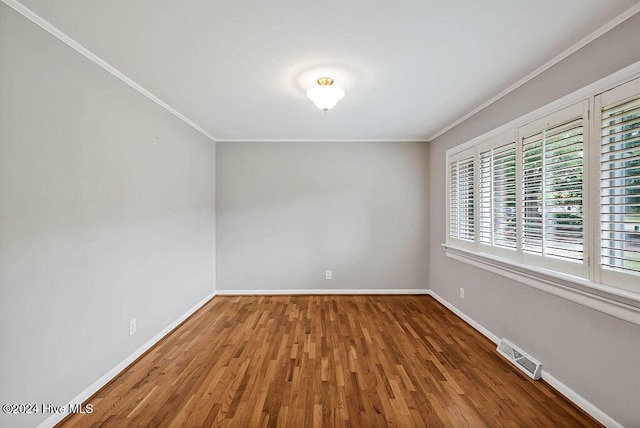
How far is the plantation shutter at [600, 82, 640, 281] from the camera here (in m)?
1.61

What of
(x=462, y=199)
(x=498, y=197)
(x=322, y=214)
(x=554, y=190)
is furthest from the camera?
(x=322, y=214)

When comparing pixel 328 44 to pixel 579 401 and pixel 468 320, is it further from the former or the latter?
pixel 468 320

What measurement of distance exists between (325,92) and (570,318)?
2.53 meters

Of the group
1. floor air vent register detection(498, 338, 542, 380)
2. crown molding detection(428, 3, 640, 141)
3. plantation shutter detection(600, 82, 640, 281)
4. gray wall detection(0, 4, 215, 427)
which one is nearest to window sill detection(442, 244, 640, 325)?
plantation shutter detection(600, 82, 640, 281)

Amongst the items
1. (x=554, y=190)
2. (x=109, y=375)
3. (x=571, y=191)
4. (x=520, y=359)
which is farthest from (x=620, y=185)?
(x=109, y=375)

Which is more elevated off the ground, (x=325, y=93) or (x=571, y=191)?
(x=325, y=93)

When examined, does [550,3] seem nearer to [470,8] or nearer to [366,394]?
[470,8]

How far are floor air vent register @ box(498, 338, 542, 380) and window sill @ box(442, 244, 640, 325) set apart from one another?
599 mm

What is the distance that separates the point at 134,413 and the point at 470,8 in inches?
128

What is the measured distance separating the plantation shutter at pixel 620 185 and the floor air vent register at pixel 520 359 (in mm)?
1013

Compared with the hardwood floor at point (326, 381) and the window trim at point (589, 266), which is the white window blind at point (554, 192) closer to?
the window trim at point (589, 266)

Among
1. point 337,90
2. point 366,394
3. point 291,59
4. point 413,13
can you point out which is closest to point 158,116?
point 291,59

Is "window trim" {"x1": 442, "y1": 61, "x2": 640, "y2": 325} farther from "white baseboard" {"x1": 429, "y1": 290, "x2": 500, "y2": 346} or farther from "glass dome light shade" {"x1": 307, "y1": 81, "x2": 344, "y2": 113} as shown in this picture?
"glass dome light shade" {"x1": 307, "y1": 81, "x2": 344, "y2": 113}

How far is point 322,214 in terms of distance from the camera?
462cm
